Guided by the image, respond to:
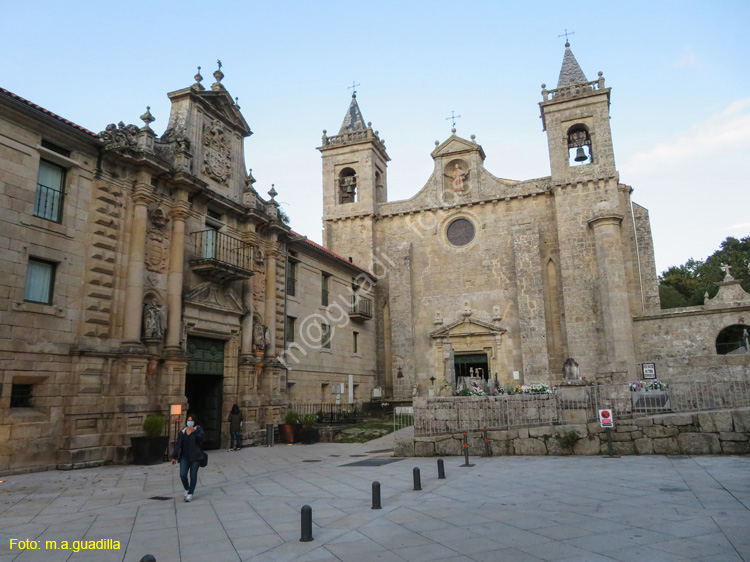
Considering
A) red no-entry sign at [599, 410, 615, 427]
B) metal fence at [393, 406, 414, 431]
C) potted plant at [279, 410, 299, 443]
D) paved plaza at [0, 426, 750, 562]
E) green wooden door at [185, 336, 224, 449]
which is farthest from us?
metal fence at [393, 406, 414, 431]

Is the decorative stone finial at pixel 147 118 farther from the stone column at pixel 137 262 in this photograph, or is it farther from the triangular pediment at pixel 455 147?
the triangular pediment at pixel 455 147

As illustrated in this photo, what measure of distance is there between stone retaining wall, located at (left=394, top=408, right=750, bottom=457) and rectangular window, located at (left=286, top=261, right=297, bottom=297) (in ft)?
36.1

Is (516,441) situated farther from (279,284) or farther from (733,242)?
(733,242)

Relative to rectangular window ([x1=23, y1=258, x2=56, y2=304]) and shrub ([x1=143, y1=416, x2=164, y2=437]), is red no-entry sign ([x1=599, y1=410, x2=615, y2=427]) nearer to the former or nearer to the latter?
shrub ([x1=143, y1=416, x2=164, y2=437])

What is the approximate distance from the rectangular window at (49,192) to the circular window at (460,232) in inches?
918

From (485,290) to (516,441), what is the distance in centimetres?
1796

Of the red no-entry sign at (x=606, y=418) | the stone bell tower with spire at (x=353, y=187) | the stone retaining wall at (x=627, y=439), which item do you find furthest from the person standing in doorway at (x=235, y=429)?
the stone bell tower with spire at (x=353, y=187)

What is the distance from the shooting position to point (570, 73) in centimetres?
3250

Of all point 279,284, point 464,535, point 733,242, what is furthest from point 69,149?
point 733,242

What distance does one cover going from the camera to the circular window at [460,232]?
32.9m

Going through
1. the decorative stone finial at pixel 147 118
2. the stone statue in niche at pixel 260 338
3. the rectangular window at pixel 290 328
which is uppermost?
the decorative stone finial at pixel 147 118

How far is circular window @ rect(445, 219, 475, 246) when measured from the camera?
32884mm

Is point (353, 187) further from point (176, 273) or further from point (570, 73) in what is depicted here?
point (176, 273)

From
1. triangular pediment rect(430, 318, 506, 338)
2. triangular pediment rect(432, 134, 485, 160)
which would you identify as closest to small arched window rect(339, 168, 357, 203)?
triangular pediment rect(432, 134, 485, 160)
